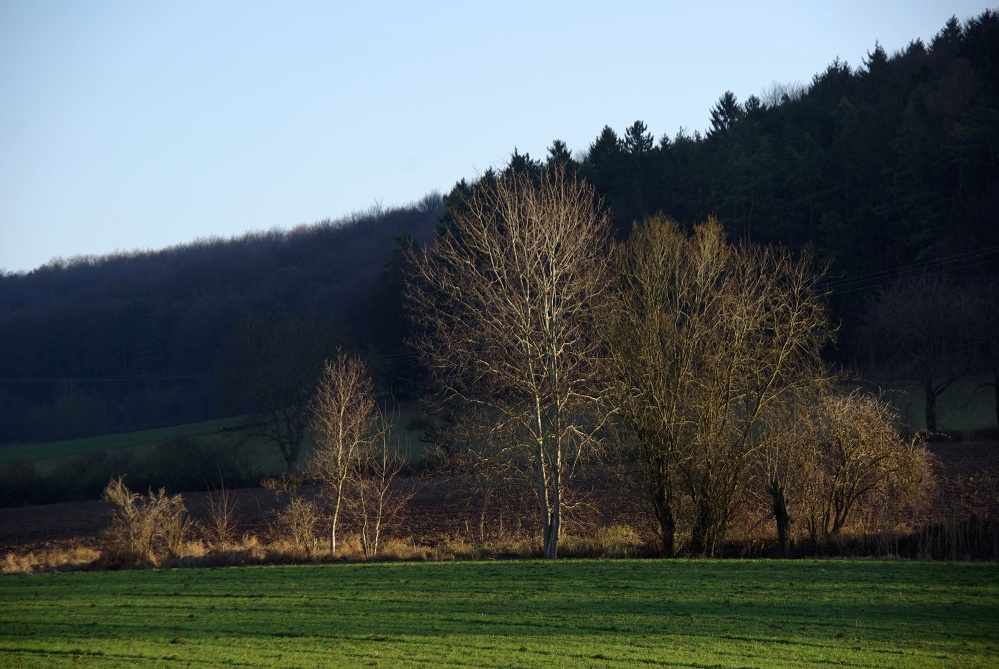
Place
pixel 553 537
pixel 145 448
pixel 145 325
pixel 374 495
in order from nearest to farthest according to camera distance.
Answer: pixel 553 537 < pixel 374 495 < pixel 145 448 < pixel 145 325

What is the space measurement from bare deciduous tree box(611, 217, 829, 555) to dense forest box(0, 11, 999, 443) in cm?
1124

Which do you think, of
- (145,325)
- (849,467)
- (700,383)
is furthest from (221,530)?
(145,325)

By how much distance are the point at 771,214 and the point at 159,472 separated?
3954cm

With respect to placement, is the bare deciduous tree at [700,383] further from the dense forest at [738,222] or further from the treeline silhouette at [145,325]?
the treeline silhouette at [145,325]

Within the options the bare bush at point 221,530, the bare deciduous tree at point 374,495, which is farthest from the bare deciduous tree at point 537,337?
the bare bush at point 221,530

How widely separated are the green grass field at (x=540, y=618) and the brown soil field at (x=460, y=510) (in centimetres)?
576

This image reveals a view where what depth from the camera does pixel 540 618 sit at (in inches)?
499

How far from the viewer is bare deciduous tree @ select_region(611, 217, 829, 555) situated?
19922mm

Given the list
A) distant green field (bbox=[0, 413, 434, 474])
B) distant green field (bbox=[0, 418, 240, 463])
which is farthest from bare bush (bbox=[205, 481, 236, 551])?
distant green field (bbox=[0, 418, 240, 463])

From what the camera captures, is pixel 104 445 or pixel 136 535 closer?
pixel 136 535

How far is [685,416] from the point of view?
2080cm

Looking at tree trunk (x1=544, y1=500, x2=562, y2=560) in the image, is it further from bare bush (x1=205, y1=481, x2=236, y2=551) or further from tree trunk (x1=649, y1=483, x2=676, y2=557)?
bare bush (x1=205, y1=481, x2=236, y2=551)

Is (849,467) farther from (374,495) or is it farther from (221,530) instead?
(221,530)

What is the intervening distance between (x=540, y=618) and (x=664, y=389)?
9.03 meters
